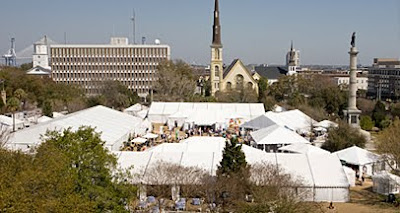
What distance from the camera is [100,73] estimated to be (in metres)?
68.4

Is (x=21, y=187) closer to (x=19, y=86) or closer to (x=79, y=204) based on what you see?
(x=79, y=204)

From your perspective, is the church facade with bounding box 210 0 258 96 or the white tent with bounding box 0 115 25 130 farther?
the church facade with bounding box 210 0 258 96

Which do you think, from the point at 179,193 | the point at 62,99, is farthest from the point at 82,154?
the point at 62,99

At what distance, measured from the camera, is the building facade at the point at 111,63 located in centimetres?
6806

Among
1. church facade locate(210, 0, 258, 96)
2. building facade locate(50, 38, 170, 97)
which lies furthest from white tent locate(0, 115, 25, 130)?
building facade locate(50, 38, 170, 97)

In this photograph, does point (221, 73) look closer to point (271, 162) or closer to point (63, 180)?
point (271, 162)

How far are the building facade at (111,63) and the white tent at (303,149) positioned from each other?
1846 inches

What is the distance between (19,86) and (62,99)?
5698 mm

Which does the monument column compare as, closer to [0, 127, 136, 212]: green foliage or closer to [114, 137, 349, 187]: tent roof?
[114, 137, 349, 187]: tent roof

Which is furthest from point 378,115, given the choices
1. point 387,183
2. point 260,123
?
point 387,183

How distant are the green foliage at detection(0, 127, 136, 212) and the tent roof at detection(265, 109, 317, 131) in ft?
64.9

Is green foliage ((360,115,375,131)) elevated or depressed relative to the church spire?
depressed

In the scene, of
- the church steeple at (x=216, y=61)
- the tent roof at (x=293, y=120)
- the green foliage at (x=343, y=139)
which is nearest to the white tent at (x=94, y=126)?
the tent roof at (x=293, y=120)

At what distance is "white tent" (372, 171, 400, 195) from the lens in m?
16.8
